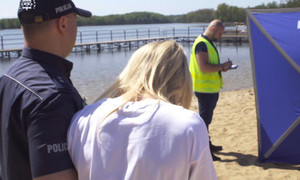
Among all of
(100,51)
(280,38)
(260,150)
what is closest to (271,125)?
(260,150)

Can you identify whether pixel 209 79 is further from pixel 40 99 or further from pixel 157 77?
pixel 40 99

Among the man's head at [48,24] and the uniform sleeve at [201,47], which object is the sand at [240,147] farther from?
the man's head at [48,24]

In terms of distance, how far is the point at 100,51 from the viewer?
Answer: 3066 cm

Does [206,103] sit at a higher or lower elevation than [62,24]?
lower

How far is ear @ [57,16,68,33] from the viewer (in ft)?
5.09

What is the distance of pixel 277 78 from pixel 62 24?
10.6 feet

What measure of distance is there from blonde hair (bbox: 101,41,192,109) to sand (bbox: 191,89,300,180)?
3.07 meters

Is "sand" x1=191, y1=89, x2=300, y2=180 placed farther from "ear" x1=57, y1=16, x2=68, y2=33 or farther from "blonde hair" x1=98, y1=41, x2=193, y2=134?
"ear" x1=57, y1=16, x2=68, y2=33

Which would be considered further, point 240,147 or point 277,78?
point 240,147

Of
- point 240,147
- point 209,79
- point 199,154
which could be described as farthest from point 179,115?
point 240,147

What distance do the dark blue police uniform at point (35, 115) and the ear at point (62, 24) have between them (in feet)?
0.38

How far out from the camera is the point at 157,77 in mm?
1440

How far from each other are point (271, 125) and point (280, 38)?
1023 mm

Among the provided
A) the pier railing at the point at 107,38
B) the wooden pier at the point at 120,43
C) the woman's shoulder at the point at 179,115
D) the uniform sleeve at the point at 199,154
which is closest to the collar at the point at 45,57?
the woman's shoulder at the point at 179,115
